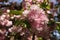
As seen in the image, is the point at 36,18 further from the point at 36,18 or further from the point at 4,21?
the point at 4,21

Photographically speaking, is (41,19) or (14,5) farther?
(14,5)

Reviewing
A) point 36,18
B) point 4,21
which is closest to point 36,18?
point 36,18

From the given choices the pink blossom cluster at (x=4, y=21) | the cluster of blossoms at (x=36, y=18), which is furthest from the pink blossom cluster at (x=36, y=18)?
the pink blossom cluster at (x=4, y=21)

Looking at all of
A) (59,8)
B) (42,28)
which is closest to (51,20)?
(42,28)

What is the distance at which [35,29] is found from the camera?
1.16 metres

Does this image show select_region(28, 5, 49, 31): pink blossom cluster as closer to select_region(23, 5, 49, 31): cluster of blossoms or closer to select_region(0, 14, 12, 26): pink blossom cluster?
select_region(23, 5, 49, 31): cluster of blossoms

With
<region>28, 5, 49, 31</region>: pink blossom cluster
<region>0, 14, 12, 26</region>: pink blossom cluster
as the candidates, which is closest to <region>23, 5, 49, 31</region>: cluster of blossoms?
<region>28, 5, 49, 31</region>: pink blossom cluster

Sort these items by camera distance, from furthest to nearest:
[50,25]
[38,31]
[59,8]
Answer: [59,8] → [50,25] → [38,31]

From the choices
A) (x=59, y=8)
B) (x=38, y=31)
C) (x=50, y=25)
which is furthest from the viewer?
(x=59, y=8)

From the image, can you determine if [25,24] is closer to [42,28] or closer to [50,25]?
[42,28]

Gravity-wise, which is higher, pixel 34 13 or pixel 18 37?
pixel 34 13

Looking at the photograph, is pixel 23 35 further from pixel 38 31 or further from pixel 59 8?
pixel 59 8

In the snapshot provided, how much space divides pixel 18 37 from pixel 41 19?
0.18m

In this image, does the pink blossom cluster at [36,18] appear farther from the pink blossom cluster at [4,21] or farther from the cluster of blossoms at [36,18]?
the pink blossom cluster at [4,21]
